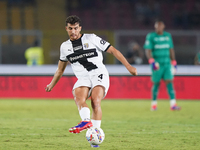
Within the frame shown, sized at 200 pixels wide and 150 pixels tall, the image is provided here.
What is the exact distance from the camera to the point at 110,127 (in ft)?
21.9

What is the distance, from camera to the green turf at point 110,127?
5008 mm

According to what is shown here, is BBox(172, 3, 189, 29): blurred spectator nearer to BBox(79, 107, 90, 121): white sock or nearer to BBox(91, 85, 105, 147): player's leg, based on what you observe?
BBox(91, 85, 105, 147): player's leg

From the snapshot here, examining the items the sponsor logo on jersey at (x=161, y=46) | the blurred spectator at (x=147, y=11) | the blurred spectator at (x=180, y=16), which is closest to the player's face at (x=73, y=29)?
the sponsor logo on jersey at (x=161, y=46)

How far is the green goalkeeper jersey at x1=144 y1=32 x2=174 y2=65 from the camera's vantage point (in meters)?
9.18

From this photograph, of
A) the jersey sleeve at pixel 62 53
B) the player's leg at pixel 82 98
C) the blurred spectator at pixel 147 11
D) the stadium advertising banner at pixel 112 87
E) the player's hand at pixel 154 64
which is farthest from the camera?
the blurred spectator at pixel 147 11

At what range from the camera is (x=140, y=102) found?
11391 mm

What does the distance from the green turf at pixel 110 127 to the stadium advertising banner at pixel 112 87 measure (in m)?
0.72

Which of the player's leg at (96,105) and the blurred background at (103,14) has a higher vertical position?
the blurred background at (103,14)

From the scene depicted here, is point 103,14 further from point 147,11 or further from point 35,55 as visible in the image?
point 35,55

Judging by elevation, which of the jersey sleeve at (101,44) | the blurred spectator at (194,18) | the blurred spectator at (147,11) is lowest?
the jersey sleeve at (101,44)

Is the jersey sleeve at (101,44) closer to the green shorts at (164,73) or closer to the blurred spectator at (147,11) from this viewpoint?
the green shorts at (164,73)

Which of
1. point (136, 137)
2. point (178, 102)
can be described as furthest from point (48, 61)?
point (136, 137)

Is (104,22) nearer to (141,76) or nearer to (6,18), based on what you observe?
(6,18)

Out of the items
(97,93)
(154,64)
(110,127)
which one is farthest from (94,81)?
(154,64)
